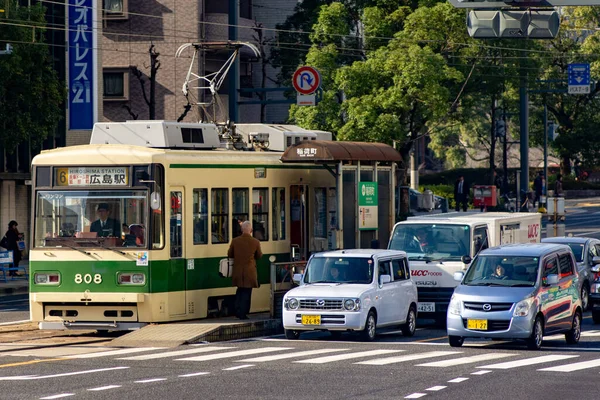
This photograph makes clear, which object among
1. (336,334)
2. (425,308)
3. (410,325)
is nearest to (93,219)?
(336,334)

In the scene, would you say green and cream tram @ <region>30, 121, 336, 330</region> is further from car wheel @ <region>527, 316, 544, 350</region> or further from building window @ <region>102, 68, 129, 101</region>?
building window @ <region>102, 68, 129, 101</region>

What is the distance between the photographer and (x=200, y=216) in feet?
74.0

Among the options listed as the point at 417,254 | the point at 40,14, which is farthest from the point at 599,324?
the point at 40,14

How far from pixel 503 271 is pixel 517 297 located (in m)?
1.15

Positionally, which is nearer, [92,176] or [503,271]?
[503,271]

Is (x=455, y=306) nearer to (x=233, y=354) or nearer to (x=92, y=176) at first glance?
(x=233, y=354)

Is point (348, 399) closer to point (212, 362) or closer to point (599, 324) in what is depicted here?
point (212, 362)

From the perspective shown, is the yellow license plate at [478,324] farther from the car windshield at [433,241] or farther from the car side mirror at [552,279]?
the car windshield at [433,241]

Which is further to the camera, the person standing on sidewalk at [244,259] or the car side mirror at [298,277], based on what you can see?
the person standing on sidewalk at [244,259]

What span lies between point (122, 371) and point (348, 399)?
3917 millimetres

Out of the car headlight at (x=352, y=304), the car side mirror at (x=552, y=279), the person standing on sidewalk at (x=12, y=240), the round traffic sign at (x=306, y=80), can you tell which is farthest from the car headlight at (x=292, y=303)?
the round traffic sign at (x=306, y=80)

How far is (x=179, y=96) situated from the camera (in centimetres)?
5259

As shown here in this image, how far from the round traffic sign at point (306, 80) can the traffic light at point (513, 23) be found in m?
19.0

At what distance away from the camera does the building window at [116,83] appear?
52750mm
